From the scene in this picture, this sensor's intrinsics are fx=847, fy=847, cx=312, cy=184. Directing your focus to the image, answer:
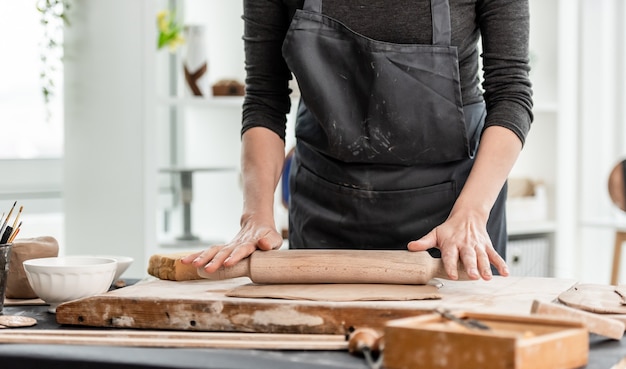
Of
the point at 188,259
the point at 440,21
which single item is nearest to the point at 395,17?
the point at 440,21

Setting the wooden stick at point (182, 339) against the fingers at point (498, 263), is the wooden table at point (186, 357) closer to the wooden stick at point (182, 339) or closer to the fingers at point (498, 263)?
the wooden stick at point (182, 339)

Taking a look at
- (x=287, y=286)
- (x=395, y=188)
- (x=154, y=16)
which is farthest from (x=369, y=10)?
(x=154, y=16)

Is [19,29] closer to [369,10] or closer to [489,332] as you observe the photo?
[369,10]

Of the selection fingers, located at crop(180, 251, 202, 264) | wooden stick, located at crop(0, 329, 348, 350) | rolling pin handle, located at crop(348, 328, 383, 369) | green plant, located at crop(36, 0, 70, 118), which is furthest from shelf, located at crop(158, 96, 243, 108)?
rolling pin handle, located at crop(348, 328, 383, 369)

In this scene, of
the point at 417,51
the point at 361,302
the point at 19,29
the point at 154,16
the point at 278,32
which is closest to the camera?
the point at 361,302

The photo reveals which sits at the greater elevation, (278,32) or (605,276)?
(278,32)

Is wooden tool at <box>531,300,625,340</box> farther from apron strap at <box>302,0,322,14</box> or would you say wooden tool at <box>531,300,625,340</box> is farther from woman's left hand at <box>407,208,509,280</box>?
apron strap at <box>302,0,322,14</box>

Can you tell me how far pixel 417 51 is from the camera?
159cm

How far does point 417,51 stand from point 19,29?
185cm

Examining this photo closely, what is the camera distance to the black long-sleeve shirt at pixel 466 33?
1583 millimetres

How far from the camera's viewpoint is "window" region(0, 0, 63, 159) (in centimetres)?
294

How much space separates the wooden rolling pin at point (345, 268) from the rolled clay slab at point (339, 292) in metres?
0.01

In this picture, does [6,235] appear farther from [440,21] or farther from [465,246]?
[440,21]

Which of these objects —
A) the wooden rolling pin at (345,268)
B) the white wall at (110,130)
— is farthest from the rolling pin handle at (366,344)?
the white wall at (110,130)
